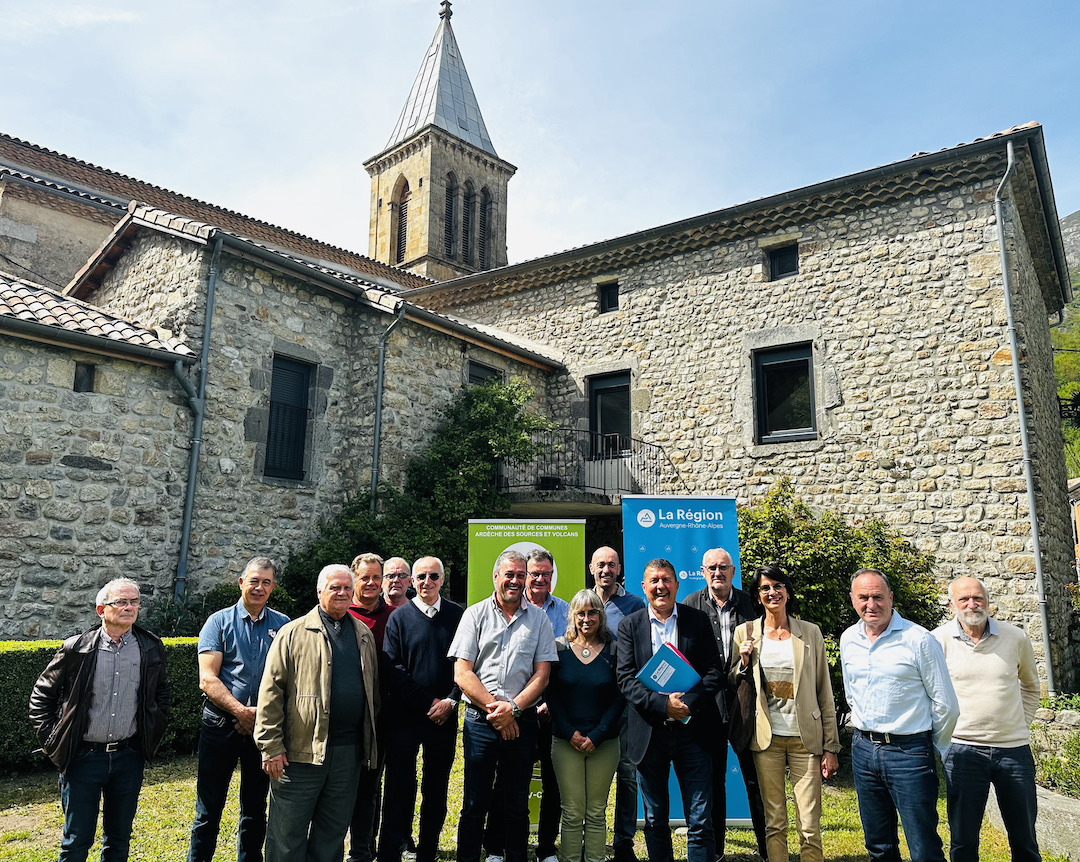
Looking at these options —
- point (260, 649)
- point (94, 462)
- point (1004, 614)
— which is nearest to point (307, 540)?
point (94, 462)

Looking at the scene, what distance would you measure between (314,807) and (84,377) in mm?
6172

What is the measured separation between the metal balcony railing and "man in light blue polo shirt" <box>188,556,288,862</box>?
25.0 ft

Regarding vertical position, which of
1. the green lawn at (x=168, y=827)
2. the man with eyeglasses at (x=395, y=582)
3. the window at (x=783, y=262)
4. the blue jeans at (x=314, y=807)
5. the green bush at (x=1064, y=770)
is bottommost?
the green lawn at (x=168, y=827)

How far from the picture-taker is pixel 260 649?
414 centimetres

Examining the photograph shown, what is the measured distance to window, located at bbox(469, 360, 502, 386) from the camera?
12.2m

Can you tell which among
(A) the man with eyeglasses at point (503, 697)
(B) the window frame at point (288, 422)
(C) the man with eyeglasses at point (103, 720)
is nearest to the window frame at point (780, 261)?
(B) the window frame at point (288, 422)

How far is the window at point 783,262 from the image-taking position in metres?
11.4

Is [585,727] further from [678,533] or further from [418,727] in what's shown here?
[678,533]

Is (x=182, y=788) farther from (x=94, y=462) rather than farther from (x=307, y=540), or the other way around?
(x=307, y=540)

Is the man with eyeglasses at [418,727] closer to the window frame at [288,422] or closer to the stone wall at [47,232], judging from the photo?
the window frame at [288,422]

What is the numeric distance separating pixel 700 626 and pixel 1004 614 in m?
6.68

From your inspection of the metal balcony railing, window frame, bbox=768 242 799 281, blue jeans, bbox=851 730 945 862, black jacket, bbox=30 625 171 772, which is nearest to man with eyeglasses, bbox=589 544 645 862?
blue jeans, bbox=851 730 945 862

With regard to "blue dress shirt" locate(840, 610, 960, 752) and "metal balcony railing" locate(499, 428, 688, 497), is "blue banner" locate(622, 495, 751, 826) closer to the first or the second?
"blue dress shirt" locate(840, 610, 960, 752)

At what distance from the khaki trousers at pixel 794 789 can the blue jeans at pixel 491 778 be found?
131 centimetres
